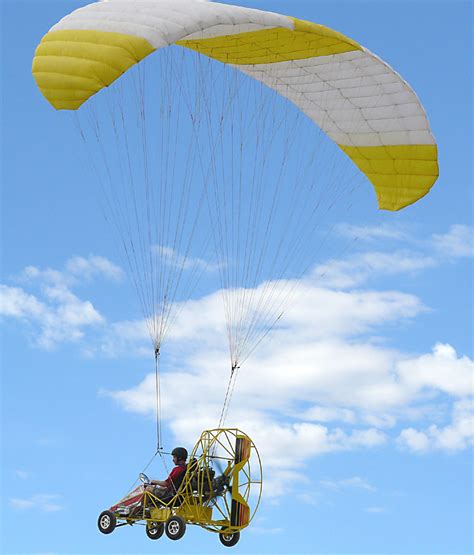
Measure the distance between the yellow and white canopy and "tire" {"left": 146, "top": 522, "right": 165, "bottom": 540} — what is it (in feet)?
19.6

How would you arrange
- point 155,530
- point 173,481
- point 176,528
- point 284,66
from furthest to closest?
1. point 284,66
2. point 155,530
3. point 173,481
4. point 176,528

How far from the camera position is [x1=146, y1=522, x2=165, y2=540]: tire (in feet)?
59.8

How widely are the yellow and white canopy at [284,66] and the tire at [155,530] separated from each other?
599 cm

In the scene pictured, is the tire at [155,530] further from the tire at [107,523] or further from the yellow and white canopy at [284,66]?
the yellow and white canopy at [284,66]

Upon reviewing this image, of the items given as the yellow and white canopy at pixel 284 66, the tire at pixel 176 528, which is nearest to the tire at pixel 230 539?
the tire at pixel 176 528

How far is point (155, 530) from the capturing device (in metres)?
18.2

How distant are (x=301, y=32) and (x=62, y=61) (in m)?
3.70

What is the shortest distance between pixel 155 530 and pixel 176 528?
65 cm

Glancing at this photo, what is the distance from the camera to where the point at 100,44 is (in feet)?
55.2

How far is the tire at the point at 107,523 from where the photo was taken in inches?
718

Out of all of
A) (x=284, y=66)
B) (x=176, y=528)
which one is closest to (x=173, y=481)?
(x=176, y=528)

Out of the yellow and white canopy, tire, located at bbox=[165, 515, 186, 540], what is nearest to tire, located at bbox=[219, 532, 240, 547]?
tire, located at bbox=[165, 515, 186, 540]

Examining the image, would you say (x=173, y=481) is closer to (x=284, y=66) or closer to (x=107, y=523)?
(x=107, y=523)

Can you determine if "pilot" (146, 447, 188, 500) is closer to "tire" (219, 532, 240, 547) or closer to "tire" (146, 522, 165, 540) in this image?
"tire" (146, 522, 165, 540)
